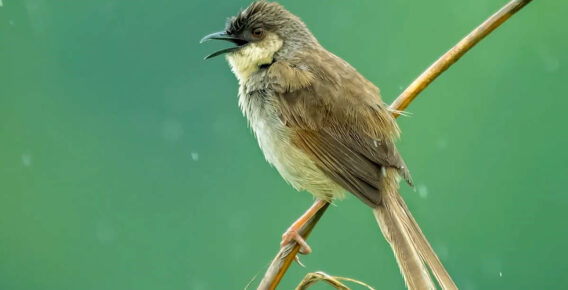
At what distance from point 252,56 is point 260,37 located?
5.6 inches

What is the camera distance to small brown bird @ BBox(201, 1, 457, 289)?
9.76ft

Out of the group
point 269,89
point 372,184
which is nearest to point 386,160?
point 372,184

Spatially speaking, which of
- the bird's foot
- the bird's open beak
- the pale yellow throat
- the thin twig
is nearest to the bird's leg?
the bird's foot

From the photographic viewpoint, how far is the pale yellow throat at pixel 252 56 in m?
3.24

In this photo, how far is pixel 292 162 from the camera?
3139 millimetres

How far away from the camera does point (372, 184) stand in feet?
9.66

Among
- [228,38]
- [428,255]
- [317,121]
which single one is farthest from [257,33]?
[428,255]

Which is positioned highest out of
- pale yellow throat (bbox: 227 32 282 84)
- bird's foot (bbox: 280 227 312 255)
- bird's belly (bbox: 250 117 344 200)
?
pale yellow throat (bbox: 227 32 282 84)

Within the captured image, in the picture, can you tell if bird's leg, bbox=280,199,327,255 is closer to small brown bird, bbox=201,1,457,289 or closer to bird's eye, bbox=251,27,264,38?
small brown bird, bbox=201,1,457,289

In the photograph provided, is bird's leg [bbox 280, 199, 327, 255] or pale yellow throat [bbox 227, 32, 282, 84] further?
pale yellow throat [bbox 227, 32, 282, 84]

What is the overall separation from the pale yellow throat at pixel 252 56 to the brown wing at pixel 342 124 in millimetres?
158

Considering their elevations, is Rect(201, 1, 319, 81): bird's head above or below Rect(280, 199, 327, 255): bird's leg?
above

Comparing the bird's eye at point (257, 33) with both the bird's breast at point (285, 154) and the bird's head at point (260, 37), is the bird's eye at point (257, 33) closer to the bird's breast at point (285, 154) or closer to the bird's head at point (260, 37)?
the bird's head at point (260, 37)

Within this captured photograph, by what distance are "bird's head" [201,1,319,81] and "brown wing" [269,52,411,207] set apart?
0.57 feet
